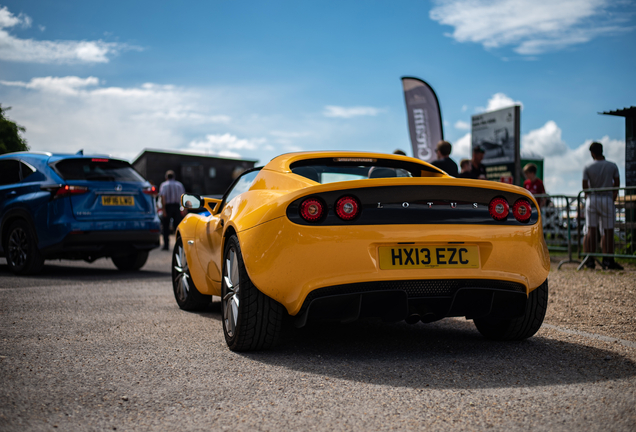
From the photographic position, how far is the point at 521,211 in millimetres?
3662

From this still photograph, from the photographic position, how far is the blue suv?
859cm

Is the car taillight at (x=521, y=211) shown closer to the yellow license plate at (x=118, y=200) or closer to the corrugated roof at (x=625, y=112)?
the yellow license plate at (x=118, y=200)

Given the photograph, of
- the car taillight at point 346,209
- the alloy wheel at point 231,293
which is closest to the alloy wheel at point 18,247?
the alloy wheel at point 231,293

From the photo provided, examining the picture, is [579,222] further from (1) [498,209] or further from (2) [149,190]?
(2) [149,190]

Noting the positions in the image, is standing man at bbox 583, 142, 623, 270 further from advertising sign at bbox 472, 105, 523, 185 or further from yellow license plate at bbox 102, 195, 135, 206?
yellow license plate at bbox 102, 195, 135, 206

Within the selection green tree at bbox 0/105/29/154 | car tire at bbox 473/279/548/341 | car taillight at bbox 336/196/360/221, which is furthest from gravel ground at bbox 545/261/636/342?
green tree at bbox 0/105/29/154

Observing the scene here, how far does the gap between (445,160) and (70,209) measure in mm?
5398

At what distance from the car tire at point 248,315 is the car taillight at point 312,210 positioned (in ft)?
1.86

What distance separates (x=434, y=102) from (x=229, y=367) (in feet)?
41.0

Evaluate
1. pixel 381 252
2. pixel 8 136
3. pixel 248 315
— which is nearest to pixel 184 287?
pixel 248 315

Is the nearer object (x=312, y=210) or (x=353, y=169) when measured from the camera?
(x=312, y=210)

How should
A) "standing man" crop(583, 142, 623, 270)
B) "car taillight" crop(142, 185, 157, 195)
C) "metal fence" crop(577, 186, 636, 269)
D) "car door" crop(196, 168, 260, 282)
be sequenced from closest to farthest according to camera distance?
"car door" crop(196, 168, 260, 282), "metal fence" crop(577, 186, 636, 269), "standing man" crop(583, 142, 623, 270), "car taillight" crop(142, 185, 157, 195)

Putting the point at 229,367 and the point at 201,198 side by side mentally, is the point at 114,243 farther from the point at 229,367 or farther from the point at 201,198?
the point at 229,367

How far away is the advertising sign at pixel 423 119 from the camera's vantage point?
14820 millimetres
